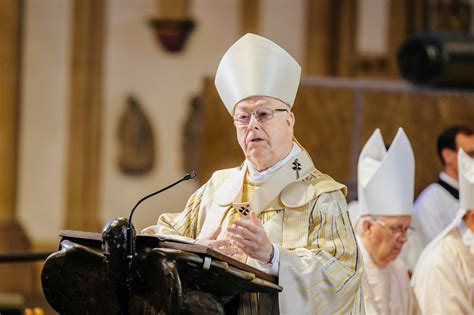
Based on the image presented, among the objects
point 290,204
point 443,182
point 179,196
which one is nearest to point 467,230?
point 443,182

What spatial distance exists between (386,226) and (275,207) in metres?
1.76

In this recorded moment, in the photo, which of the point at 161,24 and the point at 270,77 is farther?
the point at 161,24

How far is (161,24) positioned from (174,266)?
7.62 meters

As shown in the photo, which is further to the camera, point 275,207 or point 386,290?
point 386,290

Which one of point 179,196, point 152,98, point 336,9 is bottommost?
point 179,196

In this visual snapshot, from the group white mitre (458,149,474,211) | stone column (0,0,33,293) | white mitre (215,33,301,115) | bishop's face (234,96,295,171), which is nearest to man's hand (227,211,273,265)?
bishop's face (234,96,295,171)

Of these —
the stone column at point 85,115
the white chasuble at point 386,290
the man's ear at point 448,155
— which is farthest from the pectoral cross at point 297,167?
the stone column at point 85,115

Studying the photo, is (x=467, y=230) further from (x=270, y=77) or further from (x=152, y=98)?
(x=152, y=98)

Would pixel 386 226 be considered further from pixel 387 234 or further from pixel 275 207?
pixel 275 207

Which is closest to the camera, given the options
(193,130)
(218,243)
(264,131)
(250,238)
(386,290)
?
(250,238)

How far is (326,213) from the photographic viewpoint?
479 cm

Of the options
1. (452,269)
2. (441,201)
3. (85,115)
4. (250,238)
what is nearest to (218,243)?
(250,238)

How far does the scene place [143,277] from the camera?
14.4ft

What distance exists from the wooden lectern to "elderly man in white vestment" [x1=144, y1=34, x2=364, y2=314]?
10 centimetres
